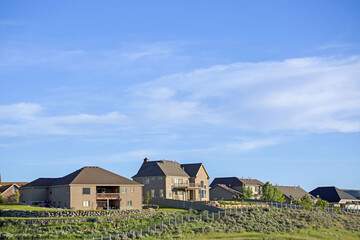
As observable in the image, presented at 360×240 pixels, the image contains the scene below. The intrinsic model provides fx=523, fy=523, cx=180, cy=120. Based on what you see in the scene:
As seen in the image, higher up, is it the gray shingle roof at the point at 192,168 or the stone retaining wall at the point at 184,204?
the gray shingle roof at the point at 192,168

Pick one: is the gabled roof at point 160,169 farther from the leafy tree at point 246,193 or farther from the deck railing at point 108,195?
the deck railing at point 108,195

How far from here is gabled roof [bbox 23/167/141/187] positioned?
7088cm

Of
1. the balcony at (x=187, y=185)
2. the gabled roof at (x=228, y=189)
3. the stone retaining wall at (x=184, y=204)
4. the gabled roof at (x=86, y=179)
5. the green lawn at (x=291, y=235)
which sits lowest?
the green lawn at (x=291, y=235)

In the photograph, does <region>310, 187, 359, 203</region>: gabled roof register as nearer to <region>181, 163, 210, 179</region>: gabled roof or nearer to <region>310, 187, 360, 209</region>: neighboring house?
<region>310, 187, 360, 209</region>: neighboring house

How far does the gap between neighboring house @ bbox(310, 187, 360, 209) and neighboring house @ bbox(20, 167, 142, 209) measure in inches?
2319

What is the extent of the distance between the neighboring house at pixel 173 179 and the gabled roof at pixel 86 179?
44.4 feet

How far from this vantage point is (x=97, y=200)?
7119cm

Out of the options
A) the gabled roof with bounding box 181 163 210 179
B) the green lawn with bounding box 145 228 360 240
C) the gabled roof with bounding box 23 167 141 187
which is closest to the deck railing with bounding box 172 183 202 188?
the gabled roof with bounding box 181 163 210 179

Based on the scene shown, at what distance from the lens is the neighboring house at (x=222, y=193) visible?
101 m

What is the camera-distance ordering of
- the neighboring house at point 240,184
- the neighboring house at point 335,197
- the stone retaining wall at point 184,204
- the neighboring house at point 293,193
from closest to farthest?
1. the stone retaining wall at point 184,204
2. the neighboring house at point 240,184
3. the neighboring house at point 293,193
4. the neighboring house at point 335,197

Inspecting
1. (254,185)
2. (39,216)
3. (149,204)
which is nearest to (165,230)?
(39,216)

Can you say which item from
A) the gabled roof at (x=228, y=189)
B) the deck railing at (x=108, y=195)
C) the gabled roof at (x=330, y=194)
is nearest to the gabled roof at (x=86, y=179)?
the deck railing at (x=108, y=195)

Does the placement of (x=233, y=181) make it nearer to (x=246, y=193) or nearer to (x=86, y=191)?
(x=246, y=193)

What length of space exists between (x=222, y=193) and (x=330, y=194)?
103ft
